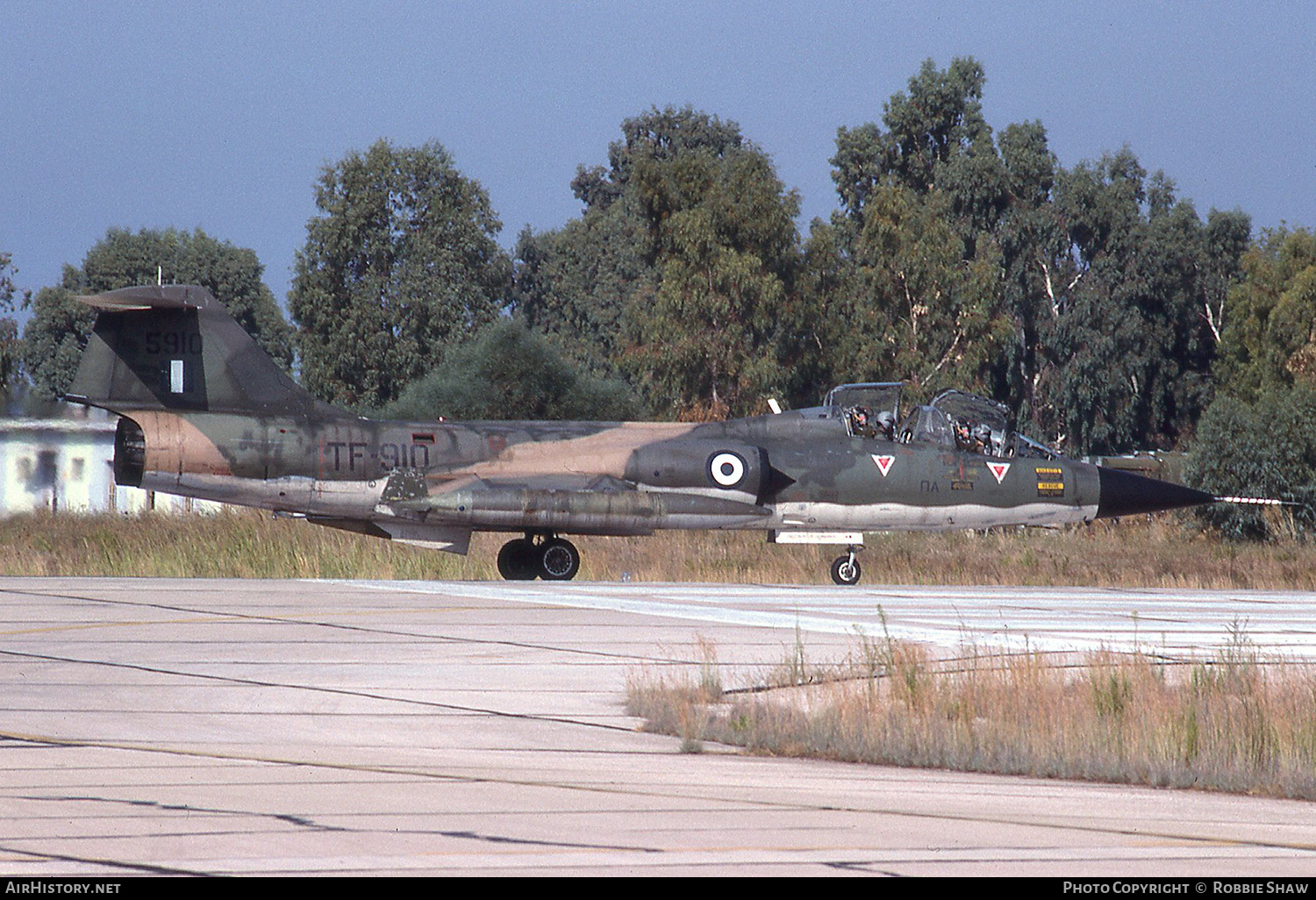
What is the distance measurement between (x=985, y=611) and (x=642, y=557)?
1160 centimetres

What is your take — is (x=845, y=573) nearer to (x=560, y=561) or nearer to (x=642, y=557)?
(x=560, y=561)

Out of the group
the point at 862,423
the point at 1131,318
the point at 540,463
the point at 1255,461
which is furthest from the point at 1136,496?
the point at 1131,318

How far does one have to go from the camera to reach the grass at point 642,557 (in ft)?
79.8

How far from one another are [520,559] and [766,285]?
1086 inches

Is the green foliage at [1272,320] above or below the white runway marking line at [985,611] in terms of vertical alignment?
above

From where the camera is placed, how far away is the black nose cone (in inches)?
852

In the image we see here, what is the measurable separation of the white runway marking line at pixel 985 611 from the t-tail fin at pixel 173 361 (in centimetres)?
446

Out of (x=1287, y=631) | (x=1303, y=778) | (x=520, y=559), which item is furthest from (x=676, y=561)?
(x=1303, y=778)

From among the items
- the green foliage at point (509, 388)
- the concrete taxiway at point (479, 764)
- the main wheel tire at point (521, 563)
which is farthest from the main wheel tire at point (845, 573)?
the green foliage at point (509, 388)

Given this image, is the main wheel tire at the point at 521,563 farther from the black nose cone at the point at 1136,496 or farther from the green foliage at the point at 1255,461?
the green foliage at the point at 1255,461

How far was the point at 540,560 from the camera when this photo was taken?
68.1 feet

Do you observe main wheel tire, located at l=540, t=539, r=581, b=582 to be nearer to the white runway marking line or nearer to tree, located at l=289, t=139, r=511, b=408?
the white runway marking line

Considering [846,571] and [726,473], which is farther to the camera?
[846,571]

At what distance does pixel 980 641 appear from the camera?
41.3 feet
